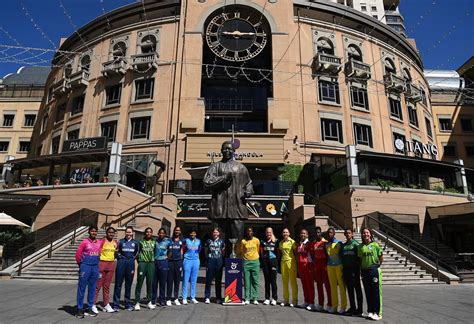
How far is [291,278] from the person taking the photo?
763 centimetres

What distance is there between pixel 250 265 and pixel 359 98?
2553 centimetres

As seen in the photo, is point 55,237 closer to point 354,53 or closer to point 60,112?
point 60,112

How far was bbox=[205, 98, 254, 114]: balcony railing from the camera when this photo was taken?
2839 centimetres

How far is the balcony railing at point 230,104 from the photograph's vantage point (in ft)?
93.1

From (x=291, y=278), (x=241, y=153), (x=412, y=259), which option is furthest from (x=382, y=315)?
(x=241, y=153)

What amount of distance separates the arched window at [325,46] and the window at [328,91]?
10.8ft

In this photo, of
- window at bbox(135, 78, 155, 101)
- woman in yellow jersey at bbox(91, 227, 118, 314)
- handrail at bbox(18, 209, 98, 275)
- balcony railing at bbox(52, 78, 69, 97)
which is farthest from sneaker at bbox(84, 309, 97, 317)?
balcony railing at bbox(52, 78, 69, 97)

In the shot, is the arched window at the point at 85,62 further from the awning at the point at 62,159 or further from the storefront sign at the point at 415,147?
the storefront sign at the point at 415,147

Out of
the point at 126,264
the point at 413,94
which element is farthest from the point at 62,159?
the point at 413,94

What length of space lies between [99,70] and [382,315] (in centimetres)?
3147

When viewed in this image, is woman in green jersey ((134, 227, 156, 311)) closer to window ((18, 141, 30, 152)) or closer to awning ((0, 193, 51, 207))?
awning ((0, 193, 51, 207))

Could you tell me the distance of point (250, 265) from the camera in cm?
776

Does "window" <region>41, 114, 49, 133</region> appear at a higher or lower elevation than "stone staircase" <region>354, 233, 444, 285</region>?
higher

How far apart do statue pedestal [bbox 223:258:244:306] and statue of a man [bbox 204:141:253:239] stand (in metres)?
0.86
